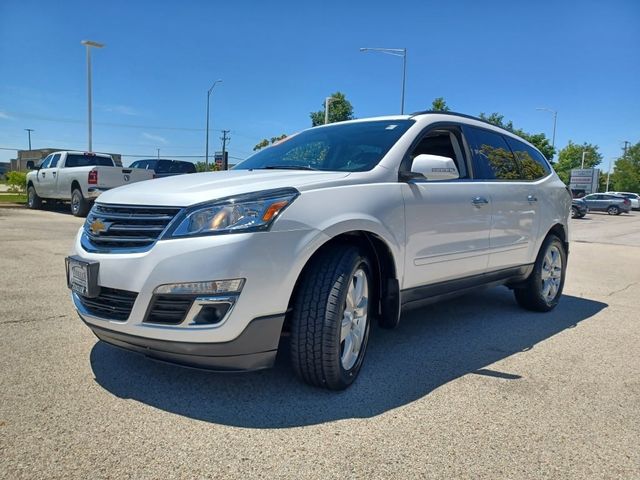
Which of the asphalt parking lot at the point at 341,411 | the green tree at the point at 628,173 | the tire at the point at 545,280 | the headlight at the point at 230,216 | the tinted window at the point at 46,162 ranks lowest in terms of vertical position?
the asphalt parking lot at the point at 341,411

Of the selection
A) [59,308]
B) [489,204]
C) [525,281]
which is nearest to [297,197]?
[489,204]

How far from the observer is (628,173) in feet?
228

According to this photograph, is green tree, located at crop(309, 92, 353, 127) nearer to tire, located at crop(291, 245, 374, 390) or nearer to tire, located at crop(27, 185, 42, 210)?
tire, located at crop(27, 185, 42, 210)

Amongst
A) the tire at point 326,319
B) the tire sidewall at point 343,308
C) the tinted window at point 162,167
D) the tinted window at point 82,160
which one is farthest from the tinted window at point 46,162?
the tire at point 326,319

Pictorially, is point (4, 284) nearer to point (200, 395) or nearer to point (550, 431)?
point (200, 395)

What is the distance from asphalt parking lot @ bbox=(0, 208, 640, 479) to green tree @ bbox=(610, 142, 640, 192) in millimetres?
77703

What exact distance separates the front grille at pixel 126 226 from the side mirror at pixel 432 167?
1.64 meters

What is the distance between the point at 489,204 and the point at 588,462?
7.53 feet

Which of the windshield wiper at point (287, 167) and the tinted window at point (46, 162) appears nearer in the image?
the windshield wiper at point (287, 167)

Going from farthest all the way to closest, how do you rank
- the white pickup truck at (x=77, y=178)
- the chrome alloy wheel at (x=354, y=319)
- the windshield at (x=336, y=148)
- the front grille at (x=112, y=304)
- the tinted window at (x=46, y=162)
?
the tinted window at (x=46, y=162) → the white pickup truck at (x=77, y=178) → the windshield at (x=336, y=148) → the chrome alloy wheel at (x=354, y=319) → the front grille at (x=112, y=304)

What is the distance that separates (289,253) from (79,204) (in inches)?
488

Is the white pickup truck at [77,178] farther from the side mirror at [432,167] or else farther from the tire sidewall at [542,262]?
the side mirror at [432,167]

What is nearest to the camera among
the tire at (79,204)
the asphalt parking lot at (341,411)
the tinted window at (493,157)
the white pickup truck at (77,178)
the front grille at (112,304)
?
the asphalt parking lot at (341,411)

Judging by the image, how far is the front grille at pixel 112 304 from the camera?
101 inches
